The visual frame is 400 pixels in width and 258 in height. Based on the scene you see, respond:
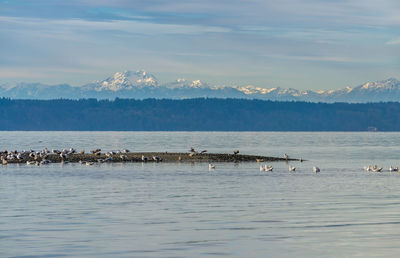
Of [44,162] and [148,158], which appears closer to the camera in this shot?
[44,162]

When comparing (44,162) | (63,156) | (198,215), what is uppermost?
(63,156)

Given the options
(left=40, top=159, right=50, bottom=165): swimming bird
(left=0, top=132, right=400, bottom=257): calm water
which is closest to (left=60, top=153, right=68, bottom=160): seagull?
(left=40, top=159, right=50, bottom=165): swimming bird

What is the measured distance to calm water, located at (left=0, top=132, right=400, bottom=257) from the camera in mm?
24062

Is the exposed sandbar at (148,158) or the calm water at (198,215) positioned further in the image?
the exposed sandbar at (148,158)

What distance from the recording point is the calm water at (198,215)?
24062 millimetres

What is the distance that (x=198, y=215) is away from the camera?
3234cm

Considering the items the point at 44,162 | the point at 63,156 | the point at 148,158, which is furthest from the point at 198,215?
the point at 63,156

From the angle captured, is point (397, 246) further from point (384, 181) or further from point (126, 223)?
point (384, 181)

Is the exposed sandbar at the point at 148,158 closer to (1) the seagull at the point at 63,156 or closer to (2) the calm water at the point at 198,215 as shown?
(1) the seagull at the point at 63,156

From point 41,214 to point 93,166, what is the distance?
3722 cm

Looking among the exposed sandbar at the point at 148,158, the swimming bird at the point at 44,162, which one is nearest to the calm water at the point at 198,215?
the swimming bird at the point at 44,162

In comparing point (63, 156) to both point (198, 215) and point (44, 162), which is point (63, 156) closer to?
point (44, 162)

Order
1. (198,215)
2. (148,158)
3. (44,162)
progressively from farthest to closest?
(148,158) → (44,162) → (198,215)

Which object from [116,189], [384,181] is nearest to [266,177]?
[384,181]
